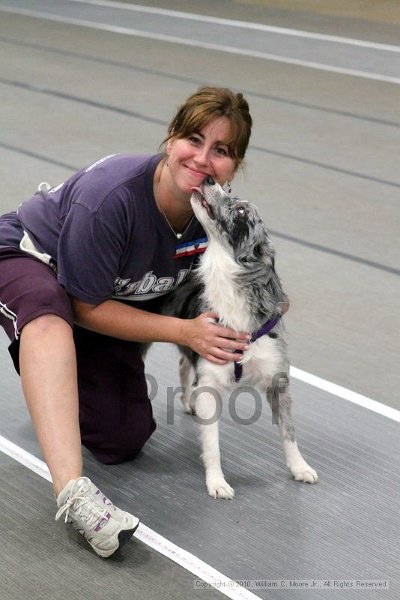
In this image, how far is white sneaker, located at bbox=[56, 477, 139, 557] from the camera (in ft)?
7.14

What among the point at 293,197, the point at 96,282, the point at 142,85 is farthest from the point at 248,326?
the point at 142,85

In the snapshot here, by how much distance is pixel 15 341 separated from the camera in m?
2.41

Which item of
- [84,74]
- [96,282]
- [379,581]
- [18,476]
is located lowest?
[84,74]

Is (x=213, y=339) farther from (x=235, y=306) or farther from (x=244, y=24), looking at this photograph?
(x=244, y=24)

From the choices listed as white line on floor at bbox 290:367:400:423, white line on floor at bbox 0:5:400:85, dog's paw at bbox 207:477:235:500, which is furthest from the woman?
white line on floor at bbox 0:5:400:85

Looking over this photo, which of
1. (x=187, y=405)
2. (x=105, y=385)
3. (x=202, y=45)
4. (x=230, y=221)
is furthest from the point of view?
(x=202, y=45)

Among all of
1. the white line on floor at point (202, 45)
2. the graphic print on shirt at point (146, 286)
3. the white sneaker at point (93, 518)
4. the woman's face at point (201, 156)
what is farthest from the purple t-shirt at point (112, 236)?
the white line on floor at point (202, 45)

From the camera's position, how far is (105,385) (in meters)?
2.65

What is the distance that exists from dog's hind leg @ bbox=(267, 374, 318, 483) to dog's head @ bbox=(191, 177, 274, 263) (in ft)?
1.16

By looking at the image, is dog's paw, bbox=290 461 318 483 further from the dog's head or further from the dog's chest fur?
the dog's head

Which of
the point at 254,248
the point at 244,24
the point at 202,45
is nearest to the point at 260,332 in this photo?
the point at 254,248

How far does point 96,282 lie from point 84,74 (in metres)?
4.42

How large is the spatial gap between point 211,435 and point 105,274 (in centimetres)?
48

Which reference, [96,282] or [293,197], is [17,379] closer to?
[96,282]
